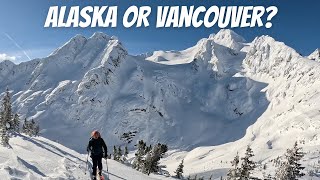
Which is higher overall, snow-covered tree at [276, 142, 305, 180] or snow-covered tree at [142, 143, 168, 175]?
snow-covered tree at [142, 143, 168, 175]

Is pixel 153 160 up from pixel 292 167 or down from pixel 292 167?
up

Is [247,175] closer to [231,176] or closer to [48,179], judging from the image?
[231,176]

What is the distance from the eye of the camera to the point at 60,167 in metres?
35.6

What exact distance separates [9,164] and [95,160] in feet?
23.2

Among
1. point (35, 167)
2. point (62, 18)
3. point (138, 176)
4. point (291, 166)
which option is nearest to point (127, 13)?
point (62, 18)

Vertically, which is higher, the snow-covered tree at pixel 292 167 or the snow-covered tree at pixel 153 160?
the snow-covered tree at pixel 153 160

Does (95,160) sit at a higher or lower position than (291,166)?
lower

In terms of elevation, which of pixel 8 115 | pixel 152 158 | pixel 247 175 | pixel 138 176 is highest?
pixel 8 115

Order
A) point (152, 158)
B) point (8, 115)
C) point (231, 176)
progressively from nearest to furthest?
point (231, 176) → point (152, 158) → point (8, 115)

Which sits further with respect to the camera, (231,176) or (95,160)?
(231,176)

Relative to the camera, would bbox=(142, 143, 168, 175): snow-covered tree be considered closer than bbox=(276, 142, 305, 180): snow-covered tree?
No

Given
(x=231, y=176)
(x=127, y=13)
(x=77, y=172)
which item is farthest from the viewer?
(x=231, y=176)

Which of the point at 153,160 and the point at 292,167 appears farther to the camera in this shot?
the point at 153,160

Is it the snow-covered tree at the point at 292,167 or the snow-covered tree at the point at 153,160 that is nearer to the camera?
the snow-covered tree at the point at 292,167
